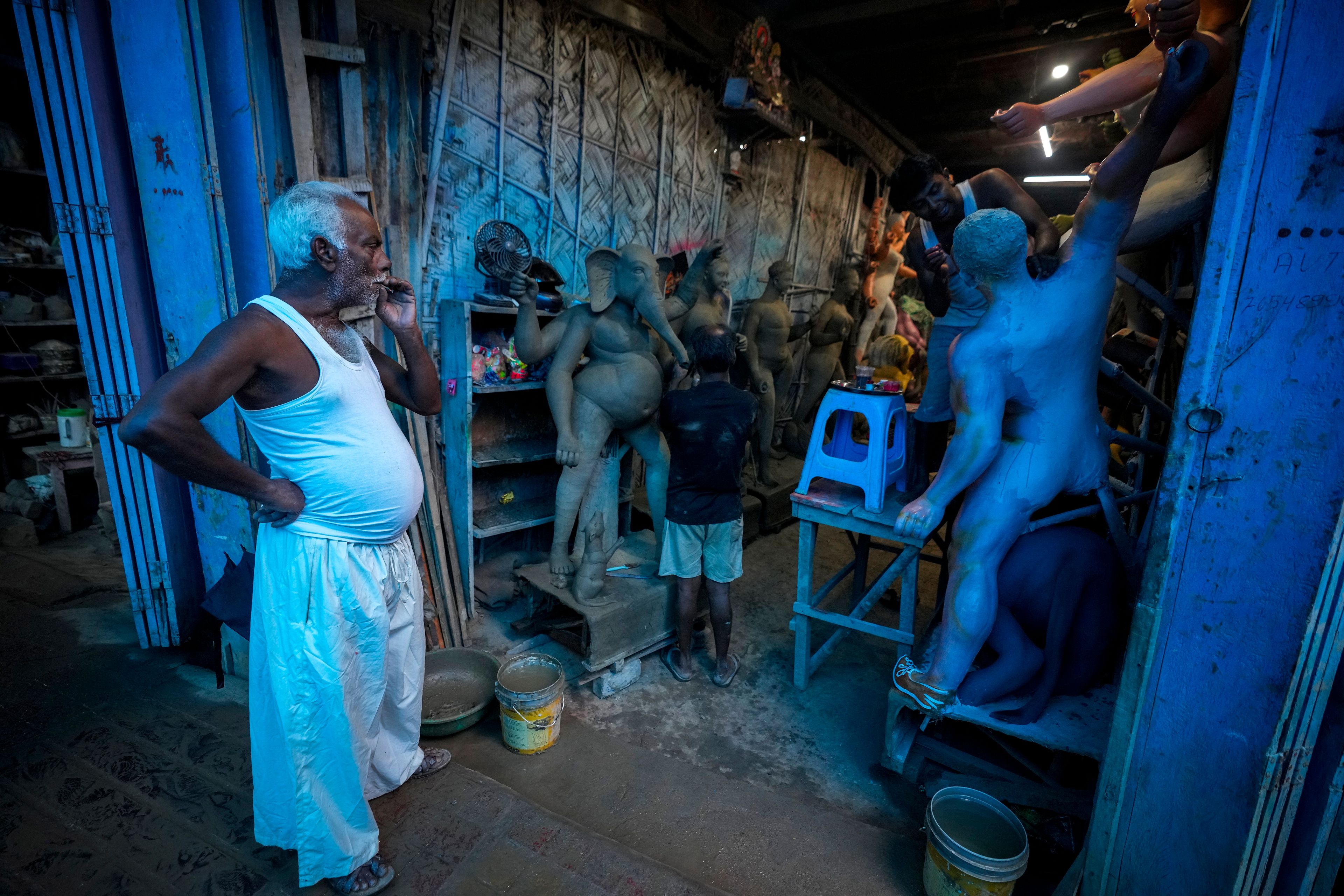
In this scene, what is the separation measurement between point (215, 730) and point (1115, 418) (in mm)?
5288

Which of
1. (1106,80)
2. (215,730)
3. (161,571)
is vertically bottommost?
(215,730)

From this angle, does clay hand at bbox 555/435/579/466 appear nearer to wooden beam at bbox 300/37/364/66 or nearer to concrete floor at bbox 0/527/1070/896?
concrete floor at bbox 0/527/1070/896

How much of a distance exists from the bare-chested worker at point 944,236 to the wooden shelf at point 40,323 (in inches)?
269

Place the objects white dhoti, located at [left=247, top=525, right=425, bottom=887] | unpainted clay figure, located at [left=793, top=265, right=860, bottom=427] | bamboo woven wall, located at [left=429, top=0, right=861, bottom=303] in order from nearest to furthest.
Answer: white dhoti, located at [left=247, top=525, right=425, bottom=887] → bamboo woven wall, located at [left=429, top=0, right=861, bottom=303] → unpainted clay figure, located at [left=793, top=265, right=860, bottom=427]

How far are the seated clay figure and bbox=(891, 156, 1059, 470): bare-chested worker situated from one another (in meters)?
0.77

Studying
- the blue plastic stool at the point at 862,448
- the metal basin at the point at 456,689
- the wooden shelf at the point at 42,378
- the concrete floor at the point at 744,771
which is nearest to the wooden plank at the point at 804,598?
the concrete floor at the point at 744,771

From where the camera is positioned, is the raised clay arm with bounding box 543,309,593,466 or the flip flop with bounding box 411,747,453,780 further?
the raised clay arm with bounding box 543,309,593,466

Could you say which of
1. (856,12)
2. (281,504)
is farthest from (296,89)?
(856,12)

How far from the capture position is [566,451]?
379cm

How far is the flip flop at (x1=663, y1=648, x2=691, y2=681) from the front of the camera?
371 centimetres

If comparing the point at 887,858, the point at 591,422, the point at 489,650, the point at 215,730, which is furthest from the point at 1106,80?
the point at 215,730

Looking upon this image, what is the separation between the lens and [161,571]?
3.33m

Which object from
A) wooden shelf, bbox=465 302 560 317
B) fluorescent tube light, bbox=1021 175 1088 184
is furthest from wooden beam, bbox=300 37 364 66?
fluorescent tube light, bbox=1021 175 1088 184

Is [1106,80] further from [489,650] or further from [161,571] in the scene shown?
[161,571]
